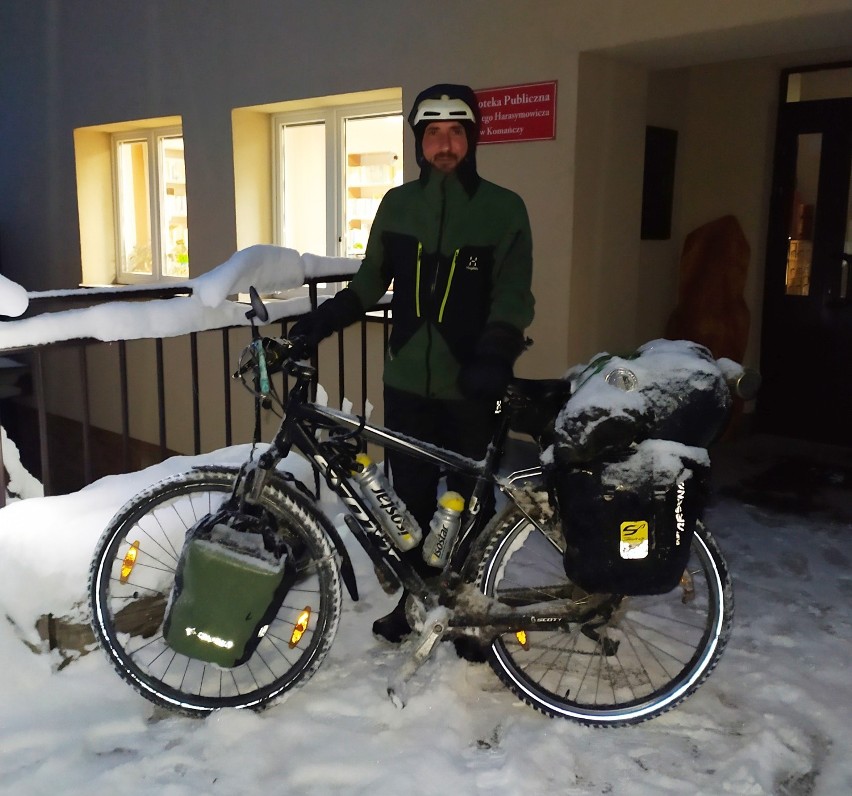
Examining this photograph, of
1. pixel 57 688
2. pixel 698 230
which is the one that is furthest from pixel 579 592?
pixel 698 230

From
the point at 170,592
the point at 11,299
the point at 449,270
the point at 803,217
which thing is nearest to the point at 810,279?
the point at 803,217

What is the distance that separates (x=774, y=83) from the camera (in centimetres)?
519

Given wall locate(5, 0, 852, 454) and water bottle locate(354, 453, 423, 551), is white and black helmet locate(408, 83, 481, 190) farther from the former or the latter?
wall locate(5, 0, 852, 454)

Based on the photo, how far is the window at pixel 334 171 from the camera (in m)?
5.87

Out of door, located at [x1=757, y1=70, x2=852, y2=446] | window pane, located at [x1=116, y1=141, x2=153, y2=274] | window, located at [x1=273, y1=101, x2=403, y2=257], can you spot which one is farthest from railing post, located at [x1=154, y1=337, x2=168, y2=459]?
window pane, located at [x1=116, y1=141, x2=153, y2=274]

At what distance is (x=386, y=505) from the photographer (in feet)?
7.73

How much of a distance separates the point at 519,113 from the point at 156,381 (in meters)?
2.95

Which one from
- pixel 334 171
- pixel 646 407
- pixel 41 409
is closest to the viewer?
pixel 646 407

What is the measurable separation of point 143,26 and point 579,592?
6.33 m

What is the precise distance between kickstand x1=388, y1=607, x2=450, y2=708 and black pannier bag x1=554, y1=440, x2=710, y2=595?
45 centimetres

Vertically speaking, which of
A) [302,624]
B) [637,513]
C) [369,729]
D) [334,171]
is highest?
[334,171]

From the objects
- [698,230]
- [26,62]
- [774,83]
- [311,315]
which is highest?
[26,62]

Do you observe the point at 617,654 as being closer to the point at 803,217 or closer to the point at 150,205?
the point at 803,217

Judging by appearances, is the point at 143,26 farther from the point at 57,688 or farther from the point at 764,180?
the point at 57,688
